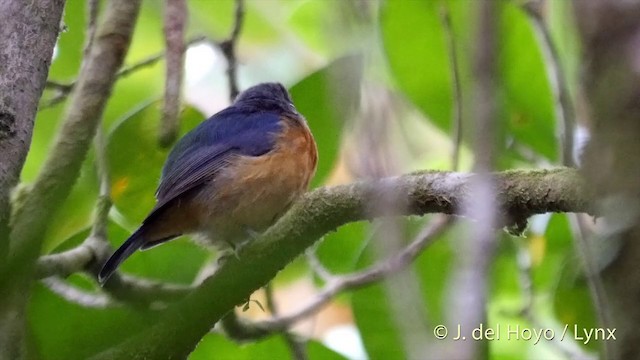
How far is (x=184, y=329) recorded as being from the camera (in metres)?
1.98

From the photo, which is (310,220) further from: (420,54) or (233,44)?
(420,54)

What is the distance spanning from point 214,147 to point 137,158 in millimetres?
585

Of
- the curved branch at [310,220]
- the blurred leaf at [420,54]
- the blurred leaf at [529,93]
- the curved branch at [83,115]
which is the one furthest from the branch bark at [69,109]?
the blurred leaf at [529,93]

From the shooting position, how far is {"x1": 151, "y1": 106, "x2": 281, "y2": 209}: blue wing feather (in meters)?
3.13

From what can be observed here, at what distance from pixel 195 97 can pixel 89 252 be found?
8.95ft

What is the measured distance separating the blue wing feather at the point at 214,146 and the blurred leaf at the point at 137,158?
0.07m

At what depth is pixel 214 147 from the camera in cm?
332

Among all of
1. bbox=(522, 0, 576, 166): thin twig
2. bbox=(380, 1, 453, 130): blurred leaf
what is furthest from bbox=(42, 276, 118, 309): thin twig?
bbox=(522, 0, 576, 166): thin twig

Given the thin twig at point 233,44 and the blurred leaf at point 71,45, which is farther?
the blurred leaf at point 71,45

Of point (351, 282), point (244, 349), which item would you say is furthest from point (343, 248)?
point (244, 349)

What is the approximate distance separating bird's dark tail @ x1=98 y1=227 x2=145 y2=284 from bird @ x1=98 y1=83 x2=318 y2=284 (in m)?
0.20

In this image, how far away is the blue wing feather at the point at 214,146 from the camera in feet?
10.3

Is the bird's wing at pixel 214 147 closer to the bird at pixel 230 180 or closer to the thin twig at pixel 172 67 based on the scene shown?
the bird at pixel 230 180

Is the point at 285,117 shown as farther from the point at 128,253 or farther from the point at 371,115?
the point at 371,115
